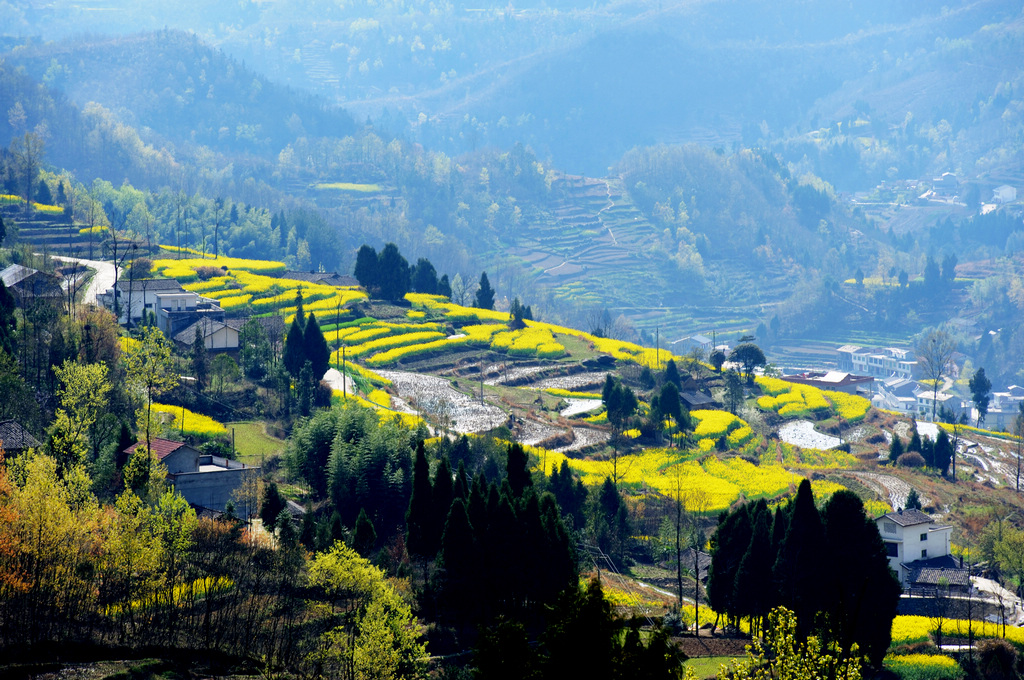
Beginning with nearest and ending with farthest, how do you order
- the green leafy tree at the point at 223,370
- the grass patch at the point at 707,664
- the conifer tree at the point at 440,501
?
the grass patch at the point at 707,664
the conifer tree at the point at 440,501
the green leafy tree at the point at 223,370

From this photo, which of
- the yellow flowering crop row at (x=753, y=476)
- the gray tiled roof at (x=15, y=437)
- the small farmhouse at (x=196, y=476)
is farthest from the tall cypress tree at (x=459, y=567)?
the yellow flowering crop row at (x=753, y=476)

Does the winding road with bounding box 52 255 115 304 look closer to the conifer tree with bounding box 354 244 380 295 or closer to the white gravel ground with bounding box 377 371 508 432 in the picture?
the conifer tree with bounding box 354 244 380 295

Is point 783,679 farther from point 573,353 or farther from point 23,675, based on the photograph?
point 573,353

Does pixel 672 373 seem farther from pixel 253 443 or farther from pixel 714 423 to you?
pixel 253 443

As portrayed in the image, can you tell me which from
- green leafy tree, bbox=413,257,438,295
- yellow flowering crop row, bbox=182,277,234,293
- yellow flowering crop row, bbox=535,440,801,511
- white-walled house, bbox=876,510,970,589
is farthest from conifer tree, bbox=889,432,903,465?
yellow flowering crop row, bbox=182,277,234,293

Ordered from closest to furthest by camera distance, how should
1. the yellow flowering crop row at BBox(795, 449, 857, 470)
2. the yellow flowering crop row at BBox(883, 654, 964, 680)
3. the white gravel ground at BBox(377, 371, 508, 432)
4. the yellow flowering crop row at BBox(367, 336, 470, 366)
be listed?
the yellow flowering crop row at BBox(883, 654, 964, 680) → the white gravel ground at BBox(377, 371, 508, 432) → the yellow flowering crop row at BBox(795, 449, 857, 470) → the yellow flowering crop row at BBox(367, 336, 470, 366)

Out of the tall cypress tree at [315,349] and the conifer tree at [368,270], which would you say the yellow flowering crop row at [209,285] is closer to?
the conifer tree at [368,270]

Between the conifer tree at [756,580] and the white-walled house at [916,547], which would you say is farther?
the white-walled house at [916,547]
